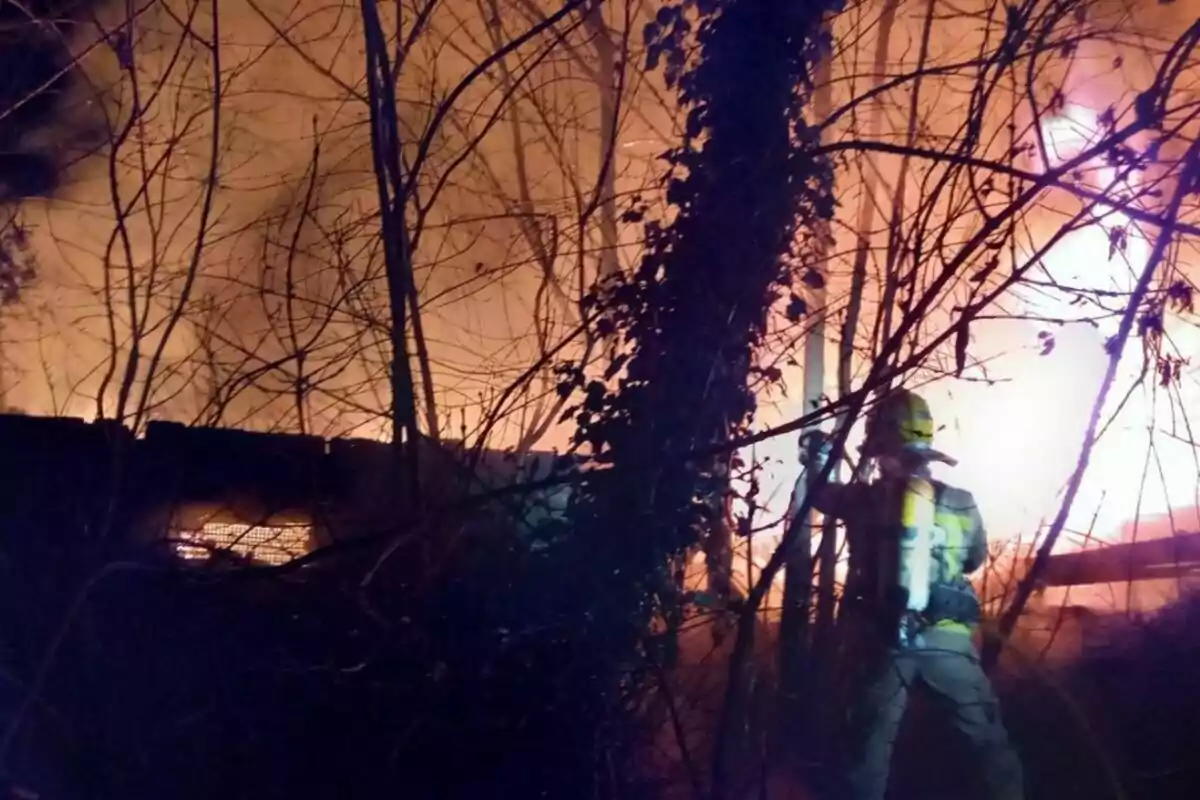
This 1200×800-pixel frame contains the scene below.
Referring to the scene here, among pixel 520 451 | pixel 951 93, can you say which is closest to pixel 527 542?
pixel 520 451

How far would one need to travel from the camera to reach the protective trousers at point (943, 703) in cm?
420

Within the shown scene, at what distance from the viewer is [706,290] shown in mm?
4238

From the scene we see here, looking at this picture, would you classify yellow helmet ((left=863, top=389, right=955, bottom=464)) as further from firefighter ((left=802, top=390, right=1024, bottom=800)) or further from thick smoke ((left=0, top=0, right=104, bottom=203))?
thick smoke ((left=0, top=0, right=104, bottom=203))

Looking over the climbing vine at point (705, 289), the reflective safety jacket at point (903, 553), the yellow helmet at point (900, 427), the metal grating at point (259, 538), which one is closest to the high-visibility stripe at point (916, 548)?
the reflective safety jacket at point (903, 553)

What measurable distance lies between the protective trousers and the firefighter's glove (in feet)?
0.12

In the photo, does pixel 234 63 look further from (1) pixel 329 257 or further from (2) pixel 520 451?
(2) pixel 520 451

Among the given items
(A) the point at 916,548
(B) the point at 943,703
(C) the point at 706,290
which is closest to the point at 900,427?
(A) the point at 916,548

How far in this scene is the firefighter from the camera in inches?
163

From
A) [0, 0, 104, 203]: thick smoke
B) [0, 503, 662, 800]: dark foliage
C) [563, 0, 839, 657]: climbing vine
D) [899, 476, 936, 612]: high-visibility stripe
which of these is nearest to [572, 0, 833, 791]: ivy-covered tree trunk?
[563, 0, 839, 657]: climbing vine

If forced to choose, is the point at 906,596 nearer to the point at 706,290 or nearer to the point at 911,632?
the point at 911,632

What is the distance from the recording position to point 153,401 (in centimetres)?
502

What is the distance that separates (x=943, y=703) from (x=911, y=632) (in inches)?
13.2

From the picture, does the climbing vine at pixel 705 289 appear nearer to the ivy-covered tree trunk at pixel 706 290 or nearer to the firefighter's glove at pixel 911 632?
the ivy-covered tree trunk at pixel 706 290

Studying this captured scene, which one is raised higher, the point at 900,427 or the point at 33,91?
the point at 33,91
